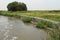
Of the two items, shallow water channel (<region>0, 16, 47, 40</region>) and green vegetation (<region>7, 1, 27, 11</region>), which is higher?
shallow water channel (<region>0, 16, 47, 40</region>)

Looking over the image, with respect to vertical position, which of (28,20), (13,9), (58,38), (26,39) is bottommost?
(13,9)

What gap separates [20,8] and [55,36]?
1937 inches

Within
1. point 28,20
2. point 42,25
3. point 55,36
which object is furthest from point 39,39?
point 28,20

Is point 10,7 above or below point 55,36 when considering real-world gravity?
below

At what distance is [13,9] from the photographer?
189ft

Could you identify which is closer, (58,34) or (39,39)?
(58,34)

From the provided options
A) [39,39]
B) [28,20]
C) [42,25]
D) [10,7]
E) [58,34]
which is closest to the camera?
[58,34]

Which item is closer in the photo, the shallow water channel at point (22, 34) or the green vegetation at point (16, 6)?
the shallow water channel at point (22, 34)

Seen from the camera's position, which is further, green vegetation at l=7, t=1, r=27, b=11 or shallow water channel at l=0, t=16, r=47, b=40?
green vegetation at l=7, t=1, r=27, b=11

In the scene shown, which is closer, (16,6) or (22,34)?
(22,34)

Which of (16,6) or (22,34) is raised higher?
(22,34)

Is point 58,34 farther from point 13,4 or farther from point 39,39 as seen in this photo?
point 13,4

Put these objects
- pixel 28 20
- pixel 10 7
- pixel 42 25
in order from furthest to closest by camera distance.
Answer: pixel 10 7 < pixel 28 20 < pixel 42 25

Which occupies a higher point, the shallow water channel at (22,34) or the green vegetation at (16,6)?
the shallow water channel at (22,34)
